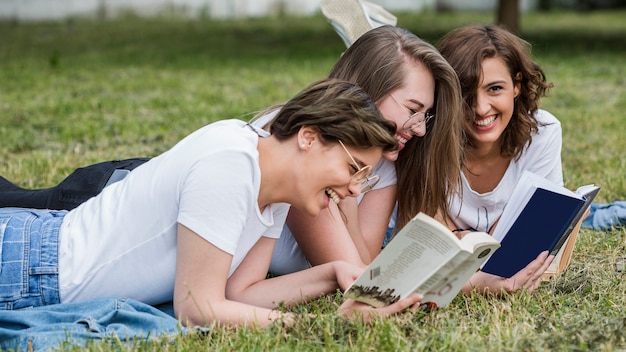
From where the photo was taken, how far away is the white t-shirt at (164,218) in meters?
2.90

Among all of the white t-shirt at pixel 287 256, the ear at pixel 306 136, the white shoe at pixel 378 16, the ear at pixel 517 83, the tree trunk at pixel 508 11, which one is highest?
the ear at pixel 306 136

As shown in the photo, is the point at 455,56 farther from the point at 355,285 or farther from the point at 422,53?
the point at 355,285

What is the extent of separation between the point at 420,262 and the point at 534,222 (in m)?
0.83

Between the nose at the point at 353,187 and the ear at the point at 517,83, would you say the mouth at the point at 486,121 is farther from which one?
the nose at the point at 353,187

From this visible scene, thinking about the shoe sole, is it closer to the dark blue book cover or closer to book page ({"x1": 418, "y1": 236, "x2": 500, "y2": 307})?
the dark blue book cover

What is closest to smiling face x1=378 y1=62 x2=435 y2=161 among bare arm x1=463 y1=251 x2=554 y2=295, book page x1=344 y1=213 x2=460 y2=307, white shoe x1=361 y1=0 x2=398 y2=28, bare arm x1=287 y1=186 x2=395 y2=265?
bare arm x1=287 y1=186 x2=395 y2=265

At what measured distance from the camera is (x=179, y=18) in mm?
19047

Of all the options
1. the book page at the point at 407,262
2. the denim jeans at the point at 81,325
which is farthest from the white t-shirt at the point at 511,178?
the denim jeans at the point at 81,325

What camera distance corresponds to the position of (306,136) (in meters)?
3.03

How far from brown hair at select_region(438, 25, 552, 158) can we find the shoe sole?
1296 millimetres

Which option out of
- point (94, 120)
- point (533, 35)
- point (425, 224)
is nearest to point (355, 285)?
point (425, 224)

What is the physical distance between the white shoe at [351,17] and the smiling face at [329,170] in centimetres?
264

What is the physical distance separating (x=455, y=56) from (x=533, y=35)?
39.5ft

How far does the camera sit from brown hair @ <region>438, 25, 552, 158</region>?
412 cm
